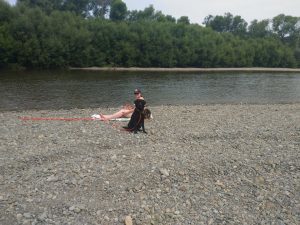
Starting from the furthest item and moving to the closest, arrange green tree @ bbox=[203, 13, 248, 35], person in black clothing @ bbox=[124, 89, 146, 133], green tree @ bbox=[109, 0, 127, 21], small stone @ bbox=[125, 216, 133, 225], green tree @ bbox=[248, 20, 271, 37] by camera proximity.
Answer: green tree @ bbox=[203, 13, 248, 35], green tree @ bbox=[248, 20, 271, 37], green tree @ bbox=[109, 0, 127, 21], person in black clothing @ bbox=[124, 89, 146, 133], small stone @ bbox=[125, 216, 133, 225]

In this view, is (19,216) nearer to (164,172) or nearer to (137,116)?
(164,172)

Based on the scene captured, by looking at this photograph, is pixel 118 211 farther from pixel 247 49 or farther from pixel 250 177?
pixel 247 49

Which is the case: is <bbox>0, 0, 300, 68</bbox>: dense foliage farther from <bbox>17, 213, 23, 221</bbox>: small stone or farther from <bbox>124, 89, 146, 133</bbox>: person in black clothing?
<bbox>17, 213, 23, 221</bbox>: small stone

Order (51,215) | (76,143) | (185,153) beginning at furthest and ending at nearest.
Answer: (76,143)
(185,153)
(51,215)

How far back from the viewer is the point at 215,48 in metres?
106

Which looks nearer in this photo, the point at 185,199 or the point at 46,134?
the point at 185,199

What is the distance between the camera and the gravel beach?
8.50 m

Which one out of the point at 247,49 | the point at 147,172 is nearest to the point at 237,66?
the point at 247,49

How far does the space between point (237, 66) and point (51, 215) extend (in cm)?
11233

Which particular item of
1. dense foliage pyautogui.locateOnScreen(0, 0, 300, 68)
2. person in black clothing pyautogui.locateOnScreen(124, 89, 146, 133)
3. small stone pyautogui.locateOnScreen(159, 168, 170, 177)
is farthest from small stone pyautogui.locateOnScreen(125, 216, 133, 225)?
dense foliage pyautogui.locateOnScreen(0, 0, 300, 68)

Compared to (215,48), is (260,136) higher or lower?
lower

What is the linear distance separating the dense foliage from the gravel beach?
193 ft

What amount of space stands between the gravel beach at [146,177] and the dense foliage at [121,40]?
5871cm

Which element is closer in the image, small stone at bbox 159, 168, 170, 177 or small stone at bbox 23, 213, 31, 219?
small stone at bbox 23, 213, 31, 219
